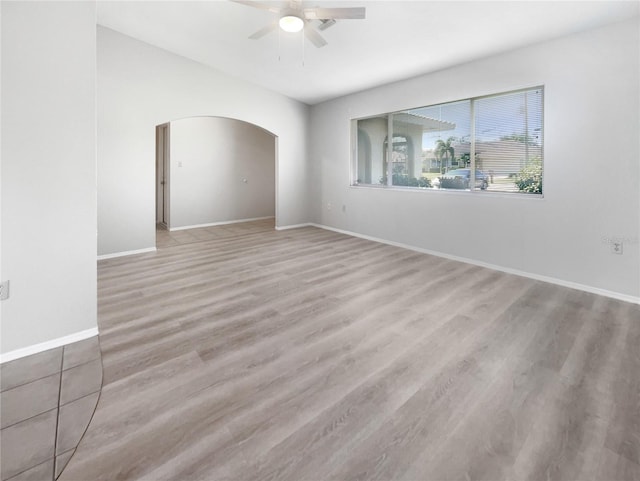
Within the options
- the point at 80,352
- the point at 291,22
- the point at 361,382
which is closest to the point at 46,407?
the point at 80,352

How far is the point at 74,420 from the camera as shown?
164 cm

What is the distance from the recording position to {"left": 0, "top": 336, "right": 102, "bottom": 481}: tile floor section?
1401 mm

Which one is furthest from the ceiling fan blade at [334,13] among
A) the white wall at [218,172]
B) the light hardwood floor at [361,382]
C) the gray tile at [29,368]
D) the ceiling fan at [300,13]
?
the white wall at [218,172]

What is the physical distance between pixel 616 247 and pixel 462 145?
2251 millimetres

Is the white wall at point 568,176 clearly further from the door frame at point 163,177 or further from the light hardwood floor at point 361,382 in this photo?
the door frame at point 163,177

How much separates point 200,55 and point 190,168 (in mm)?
2850

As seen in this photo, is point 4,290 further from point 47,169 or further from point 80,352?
point 47,169

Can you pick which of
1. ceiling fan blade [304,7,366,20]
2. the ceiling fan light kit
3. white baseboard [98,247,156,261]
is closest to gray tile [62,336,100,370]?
white baseboard [98,247,156,261]

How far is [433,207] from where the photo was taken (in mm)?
5098

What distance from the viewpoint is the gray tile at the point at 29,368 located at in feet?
6.41

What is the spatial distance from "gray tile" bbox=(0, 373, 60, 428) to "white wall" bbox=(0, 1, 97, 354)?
486 millimetres

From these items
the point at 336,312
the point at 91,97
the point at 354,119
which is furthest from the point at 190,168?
the point at 336,312

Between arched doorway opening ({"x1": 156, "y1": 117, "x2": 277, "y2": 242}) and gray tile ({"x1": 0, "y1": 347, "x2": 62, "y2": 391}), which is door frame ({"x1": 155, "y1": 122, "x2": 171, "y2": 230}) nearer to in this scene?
arched doorway opening ({"x1": 156, "y1": 117, "x2": 277, "y2": 242})

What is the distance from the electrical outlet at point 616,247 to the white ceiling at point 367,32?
2.22m
